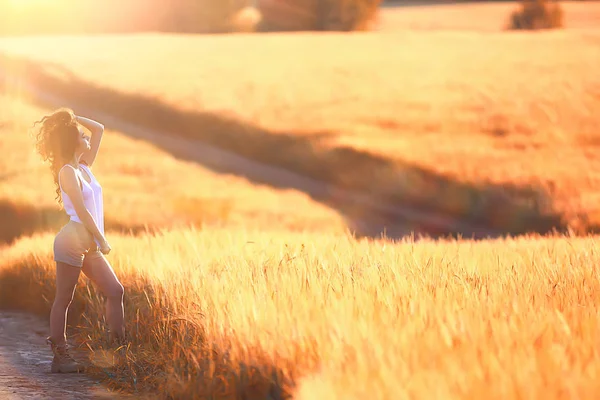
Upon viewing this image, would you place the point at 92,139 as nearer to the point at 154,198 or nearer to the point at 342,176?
the point at 154,198

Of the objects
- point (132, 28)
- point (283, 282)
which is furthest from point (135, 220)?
point (132, 28)

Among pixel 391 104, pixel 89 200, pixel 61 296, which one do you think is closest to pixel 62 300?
pixel 61 296

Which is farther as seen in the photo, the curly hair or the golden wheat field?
the curly hair

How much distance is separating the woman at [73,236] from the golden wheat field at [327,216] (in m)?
0.27

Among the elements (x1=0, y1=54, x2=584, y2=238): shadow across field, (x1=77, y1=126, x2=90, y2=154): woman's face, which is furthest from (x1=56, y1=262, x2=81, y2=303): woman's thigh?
(x1=0, y1=54, x2=584, y2=238): shadow across field

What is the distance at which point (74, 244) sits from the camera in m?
5.54

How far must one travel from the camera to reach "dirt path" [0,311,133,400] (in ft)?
16.5

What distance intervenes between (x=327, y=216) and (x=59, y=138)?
7.73m

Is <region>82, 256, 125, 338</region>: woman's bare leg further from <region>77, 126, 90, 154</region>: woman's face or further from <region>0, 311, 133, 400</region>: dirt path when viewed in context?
<region>77, 126, 90, 154</region>: woman's face

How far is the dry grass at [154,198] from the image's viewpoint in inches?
463

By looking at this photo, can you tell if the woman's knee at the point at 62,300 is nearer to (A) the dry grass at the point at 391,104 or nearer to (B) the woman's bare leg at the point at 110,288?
(B) the woman's bare leg at the point at 110,288

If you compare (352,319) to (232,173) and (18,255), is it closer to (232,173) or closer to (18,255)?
(18,255)

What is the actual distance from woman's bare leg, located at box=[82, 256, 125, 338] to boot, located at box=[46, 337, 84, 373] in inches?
12.1

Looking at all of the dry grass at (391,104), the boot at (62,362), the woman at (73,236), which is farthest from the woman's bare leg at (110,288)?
the dry grass at (391,104)
